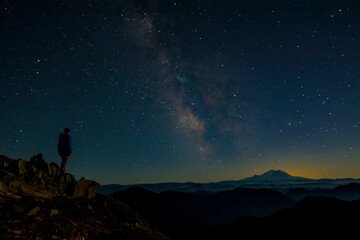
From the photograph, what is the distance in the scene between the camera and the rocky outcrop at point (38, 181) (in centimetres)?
777

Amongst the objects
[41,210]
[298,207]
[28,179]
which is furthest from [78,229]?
[298,207]

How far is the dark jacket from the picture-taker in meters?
10.6

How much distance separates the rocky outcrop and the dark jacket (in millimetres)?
1303

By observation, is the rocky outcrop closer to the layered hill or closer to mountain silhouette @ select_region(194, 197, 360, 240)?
the layered hill

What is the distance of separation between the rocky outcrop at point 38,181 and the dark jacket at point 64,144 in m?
1.30

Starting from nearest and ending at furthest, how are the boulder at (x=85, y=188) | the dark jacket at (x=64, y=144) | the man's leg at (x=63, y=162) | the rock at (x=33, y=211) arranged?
the rock at (x=33, y=211) < the boulder at (x=85, y=188) < the dark jacket at (x=64, y=144) < the man's leg at (x=63, y=162)

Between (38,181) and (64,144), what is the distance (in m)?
2.20

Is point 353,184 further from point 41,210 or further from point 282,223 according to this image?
point 41,210

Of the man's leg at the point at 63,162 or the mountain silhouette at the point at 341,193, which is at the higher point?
the man's leg at the point at 63,162

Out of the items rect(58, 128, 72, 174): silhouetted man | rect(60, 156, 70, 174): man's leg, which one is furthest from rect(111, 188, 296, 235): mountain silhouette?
rect(58, 128, 72, 174): silhouetted man

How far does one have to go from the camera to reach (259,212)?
13862 cm

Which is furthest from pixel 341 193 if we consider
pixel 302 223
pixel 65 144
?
pixel 65 144

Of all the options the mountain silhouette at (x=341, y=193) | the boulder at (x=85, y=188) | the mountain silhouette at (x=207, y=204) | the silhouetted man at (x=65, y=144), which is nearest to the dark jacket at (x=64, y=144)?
the silhouetted man at (x=65, y=144)

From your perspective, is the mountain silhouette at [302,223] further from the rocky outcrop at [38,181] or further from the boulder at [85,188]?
the rocky outcrop at [38,181]
